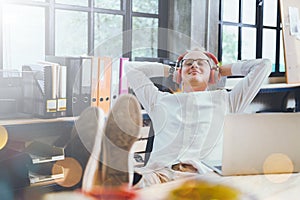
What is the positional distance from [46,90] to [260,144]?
1.22 meters

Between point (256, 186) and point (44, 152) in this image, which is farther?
point (44, 152)

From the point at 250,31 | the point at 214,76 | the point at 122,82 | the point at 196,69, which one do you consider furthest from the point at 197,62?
the point at 250,31

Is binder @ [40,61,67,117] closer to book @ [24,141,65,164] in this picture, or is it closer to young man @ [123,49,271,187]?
book @ [24,141,65,164]

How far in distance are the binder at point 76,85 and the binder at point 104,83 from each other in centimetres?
7

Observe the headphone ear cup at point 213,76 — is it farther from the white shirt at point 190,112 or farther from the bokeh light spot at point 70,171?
the bokeh light spot at point 70,171

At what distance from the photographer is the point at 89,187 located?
1550 mm

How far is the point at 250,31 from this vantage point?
3.70 meters

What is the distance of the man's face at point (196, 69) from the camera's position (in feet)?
6.87

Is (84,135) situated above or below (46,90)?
below

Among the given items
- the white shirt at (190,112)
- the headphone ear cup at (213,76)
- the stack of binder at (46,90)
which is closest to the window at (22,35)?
the stack of binder at (46,90)

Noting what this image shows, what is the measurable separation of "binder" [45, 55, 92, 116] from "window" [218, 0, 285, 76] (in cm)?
140

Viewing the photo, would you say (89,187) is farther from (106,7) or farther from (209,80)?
(106,7)

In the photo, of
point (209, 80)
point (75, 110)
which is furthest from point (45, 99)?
point (209, 80)

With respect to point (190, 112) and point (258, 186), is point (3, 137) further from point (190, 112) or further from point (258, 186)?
point (258, 186)
